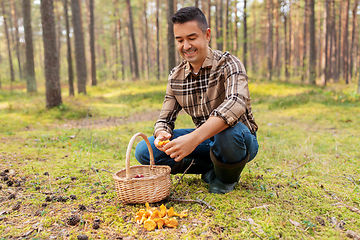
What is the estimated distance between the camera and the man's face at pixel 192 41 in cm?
224

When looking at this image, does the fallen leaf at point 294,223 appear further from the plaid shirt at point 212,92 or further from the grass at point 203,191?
the plaid shirt at point 212,92

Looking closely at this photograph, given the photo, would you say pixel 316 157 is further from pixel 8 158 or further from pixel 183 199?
pixel 8 158

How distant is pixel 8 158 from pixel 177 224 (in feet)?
9.69

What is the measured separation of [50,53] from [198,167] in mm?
6984

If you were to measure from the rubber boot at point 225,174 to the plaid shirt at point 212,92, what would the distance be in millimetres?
416

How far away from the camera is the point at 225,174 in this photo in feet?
7.93

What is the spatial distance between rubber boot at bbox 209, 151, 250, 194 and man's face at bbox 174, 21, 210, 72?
3.19ft

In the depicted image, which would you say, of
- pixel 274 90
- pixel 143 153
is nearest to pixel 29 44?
pixel 143 153

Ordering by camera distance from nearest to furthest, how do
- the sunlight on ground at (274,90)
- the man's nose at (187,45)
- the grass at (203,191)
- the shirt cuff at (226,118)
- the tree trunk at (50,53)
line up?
the grass at (203,191) < the shirt cuff at (226,118) < the man's nose at (187,45) < the tree trunk at (50,53) < the sunlight on ground at (274,90)

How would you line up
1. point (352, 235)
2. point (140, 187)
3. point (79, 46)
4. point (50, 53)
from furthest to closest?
point (79, 46) < point (50, 53) < point (140, 187) < point (352, 235)

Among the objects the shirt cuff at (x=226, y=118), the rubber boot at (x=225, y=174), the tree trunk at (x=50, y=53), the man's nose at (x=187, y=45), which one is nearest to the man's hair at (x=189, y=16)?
the man's nose at (x=187, y=45)

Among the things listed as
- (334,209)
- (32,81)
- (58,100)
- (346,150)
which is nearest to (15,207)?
(334,209)

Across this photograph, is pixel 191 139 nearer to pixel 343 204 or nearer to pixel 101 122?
pixel 343 204

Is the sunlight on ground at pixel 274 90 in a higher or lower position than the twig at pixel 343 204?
higher
